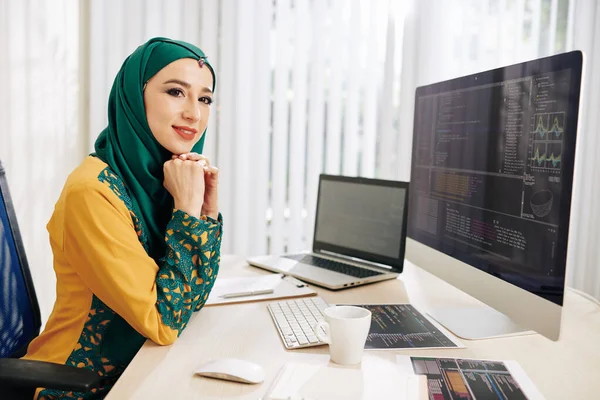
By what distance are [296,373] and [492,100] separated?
0.68m

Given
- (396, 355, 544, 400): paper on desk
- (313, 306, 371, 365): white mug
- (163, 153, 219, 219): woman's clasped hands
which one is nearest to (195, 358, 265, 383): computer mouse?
(313, 306, 371, 365): white mug

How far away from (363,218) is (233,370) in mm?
904

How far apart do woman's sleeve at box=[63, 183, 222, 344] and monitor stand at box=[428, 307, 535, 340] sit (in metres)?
0.54

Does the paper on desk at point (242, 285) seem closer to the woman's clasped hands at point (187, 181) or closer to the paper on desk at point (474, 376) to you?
the woman's clasped hands at point (187, 181)

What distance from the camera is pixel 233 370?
0.82 meters

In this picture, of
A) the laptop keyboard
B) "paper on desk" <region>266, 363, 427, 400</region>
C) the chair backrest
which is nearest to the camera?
"paper on desk" <region>266, 363, 427, 400</region>

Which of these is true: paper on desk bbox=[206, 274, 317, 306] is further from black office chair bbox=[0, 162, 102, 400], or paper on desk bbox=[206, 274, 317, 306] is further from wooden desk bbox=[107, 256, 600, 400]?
black office chair bbox=[0, 162, 102, 400]

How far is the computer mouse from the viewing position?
0.81 meters

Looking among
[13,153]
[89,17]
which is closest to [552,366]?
[13,153]

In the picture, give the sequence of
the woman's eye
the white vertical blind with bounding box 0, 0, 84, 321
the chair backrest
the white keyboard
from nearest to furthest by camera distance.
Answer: the white keyboard → the chair backrest → the woman's eye → the white vertical blind with bounding box 0, 0, 84, 321

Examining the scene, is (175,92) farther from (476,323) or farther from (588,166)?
(588,166)

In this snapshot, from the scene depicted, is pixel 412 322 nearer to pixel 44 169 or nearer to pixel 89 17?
pixel 44 169

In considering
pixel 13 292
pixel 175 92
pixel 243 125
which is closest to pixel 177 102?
pixel 175 92

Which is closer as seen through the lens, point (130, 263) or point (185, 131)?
point (130, 263)
